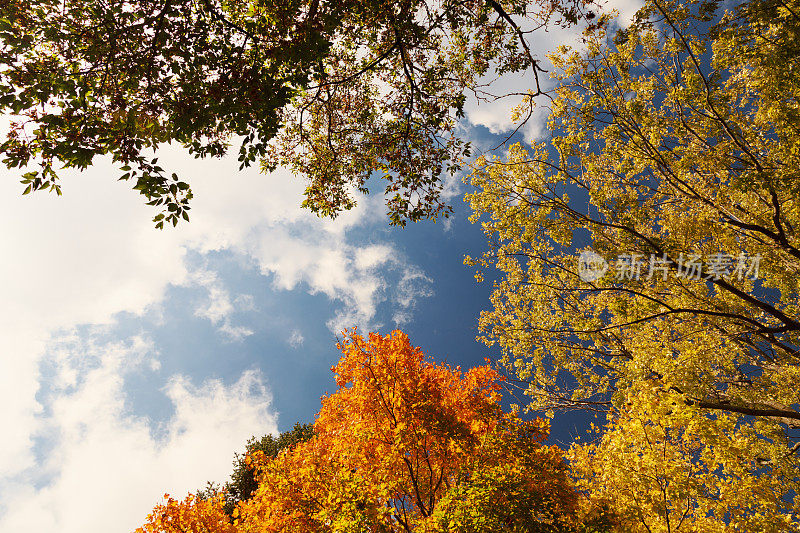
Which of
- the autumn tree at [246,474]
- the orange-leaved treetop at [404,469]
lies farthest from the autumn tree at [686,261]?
the autumn tree at [246,474]

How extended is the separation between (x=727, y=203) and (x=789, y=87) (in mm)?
4511

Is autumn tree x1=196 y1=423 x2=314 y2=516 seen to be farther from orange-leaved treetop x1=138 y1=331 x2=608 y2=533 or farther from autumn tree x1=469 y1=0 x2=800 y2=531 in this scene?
autumn tree x1=469 y1=0 x2=800 y2=531

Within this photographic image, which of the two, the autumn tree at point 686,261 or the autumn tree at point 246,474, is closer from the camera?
the autumn tree at point 686,261

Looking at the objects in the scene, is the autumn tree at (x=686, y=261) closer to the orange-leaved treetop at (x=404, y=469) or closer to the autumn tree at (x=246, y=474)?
the orange-leaved treetop at (x=404, y=469)

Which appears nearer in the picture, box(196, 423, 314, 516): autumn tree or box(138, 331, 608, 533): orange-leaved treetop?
box(138, 331, 608, 533): orange-leaved treetop

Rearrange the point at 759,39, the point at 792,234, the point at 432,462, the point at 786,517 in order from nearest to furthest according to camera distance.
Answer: the point at 759,39 → the point at 786,517 → the point at 792,234 → the point at 432,462

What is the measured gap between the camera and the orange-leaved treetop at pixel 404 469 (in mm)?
8398

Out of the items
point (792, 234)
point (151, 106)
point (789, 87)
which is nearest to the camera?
point (151, 106)

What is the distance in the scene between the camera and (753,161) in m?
8.60

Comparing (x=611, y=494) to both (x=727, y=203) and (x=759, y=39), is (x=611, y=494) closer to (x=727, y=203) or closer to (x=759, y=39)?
(x=727, y=203)


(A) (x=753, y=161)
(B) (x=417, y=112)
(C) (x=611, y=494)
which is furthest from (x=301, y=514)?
(A) (x=753, y=161)

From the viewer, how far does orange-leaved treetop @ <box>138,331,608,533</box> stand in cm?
840

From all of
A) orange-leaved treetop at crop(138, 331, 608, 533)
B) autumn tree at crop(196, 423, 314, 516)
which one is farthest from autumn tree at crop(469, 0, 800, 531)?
autumn tree at crop(196, 423, 314, 516)

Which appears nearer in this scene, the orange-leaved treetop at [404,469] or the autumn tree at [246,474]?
the orange-leaved treetop at [404,469]
